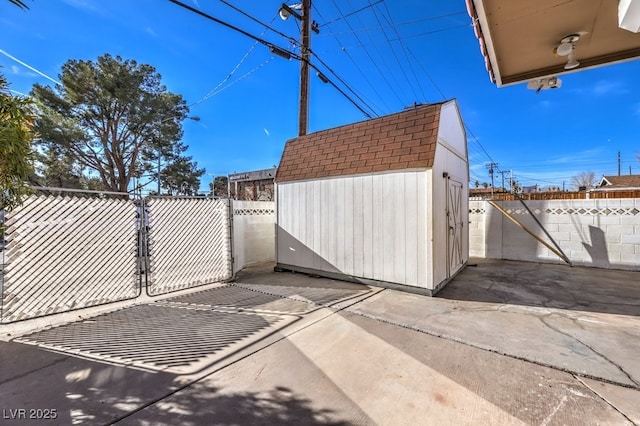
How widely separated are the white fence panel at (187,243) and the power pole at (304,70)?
11.4 ft

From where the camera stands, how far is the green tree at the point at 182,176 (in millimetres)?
19812

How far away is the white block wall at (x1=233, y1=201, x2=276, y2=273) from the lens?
6.32 metres

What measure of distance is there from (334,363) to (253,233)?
5211mm

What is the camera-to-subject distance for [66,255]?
3.68 m

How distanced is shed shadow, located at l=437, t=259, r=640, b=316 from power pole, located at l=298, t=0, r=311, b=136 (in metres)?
5.55

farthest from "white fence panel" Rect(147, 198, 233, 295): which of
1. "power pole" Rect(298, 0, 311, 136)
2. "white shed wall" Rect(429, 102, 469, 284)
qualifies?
"white shed wall" Rect(429, 102, 469, 284)

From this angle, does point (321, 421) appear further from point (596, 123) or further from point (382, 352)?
point (596, 123)

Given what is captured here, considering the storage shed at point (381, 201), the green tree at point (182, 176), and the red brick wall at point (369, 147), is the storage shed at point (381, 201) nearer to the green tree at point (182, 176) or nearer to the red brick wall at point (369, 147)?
the red brick wall at point (369, 147)

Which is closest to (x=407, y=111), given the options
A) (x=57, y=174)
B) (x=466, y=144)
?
(x=466, y=144)

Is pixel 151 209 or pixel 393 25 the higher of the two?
pixel 393 25

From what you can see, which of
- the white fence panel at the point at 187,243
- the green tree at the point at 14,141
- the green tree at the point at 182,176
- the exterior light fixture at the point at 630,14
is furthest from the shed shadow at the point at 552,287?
the green tree at the point at 182,176

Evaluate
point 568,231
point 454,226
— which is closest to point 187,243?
point 454,226

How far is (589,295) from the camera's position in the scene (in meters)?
4.34

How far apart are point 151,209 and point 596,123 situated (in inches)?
867
